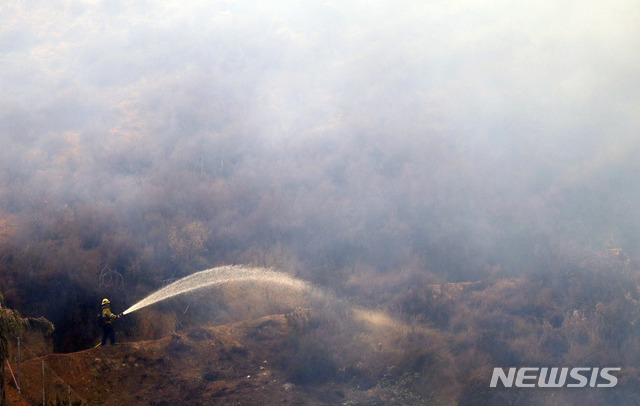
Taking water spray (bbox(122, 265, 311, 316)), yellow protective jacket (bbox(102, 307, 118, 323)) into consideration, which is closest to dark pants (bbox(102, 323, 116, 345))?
yellow protective jacket (bbox(102, 307, 118, 323))

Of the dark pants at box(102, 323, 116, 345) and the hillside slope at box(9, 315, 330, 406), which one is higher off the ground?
the dark pants at box(102, 323, 116, 345)

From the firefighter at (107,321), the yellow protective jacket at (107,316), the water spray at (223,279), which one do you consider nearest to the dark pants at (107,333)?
the firefighter at (107,321)

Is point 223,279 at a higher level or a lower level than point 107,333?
lower

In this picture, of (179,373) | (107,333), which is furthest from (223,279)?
(107,333)

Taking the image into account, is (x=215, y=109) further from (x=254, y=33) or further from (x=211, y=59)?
(x=254, y=33)

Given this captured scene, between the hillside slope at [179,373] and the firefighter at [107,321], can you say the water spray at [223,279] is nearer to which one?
the hillside slope at [179,373]

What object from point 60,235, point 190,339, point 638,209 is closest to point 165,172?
point 60,235

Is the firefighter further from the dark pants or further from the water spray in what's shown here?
the water spray

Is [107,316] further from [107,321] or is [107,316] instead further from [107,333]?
[107,333]
